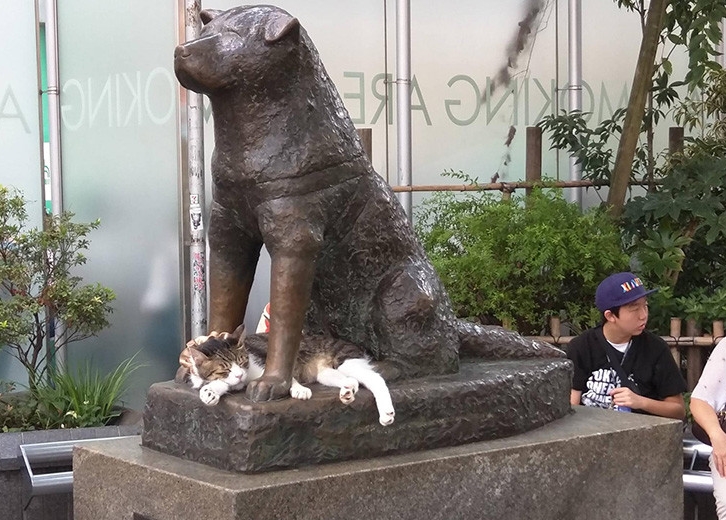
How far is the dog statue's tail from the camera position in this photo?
2797 mm

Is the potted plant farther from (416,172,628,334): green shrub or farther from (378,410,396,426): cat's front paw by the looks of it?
(378,410,396,426): cat's front paw

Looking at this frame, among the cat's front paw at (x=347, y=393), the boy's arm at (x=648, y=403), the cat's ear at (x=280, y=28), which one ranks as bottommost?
the boy's arm at (x=648, y=403)

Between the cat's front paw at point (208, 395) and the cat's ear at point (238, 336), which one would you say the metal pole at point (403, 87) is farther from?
the cat's front paw at point (208, 395)

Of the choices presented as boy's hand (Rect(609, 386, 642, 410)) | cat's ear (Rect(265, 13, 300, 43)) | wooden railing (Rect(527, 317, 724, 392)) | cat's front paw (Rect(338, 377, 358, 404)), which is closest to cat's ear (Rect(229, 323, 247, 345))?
cat's front paw (Rect(338, 377, 358, 404))

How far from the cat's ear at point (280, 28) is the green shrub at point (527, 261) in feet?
9.50

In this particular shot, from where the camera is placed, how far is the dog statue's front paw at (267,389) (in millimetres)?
2188

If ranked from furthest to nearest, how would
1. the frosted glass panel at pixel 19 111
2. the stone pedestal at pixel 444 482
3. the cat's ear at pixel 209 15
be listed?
the frosted glass panel at pixel 19 111 → the cat's ear at pixel 209 15 → the stone pedestal at pixel 444 482

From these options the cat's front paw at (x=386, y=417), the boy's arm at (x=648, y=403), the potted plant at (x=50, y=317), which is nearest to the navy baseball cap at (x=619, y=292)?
the boy's arm at (x=648, y=403)

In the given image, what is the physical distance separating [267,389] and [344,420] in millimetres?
198

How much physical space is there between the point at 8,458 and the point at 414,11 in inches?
156

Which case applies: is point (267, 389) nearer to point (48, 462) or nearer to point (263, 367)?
point (263, 367)

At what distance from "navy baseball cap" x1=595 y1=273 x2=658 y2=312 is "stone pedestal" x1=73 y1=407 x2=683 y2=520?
586mm

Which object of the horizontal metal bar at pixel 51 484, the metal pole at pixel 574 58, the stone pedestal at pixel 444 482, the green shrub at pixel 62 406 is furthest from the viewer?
the metal pole at pixel 574 58

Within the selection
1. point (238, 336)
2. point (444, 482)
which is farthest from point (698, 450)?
point (238, 336)
